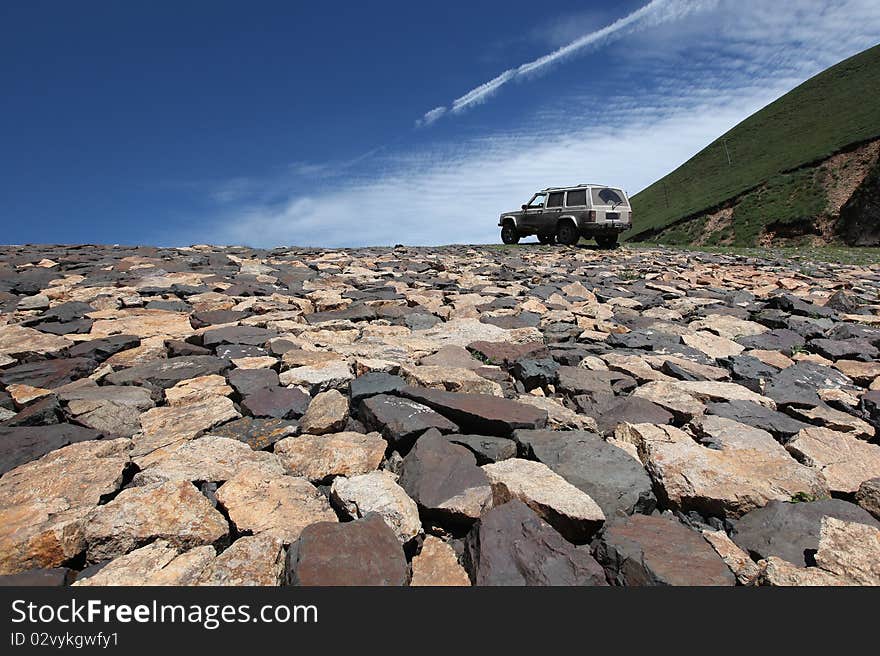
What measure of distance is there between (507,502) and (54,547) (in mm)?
1939

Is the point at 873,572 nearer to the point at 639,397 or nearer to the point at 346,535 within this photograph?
the point at 639,397

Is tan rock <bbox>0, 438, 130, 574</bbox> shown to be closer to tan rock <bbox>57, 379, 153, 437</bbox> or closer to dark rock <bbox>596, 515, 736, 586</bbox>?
tan rock <bbox>57, 379, 153, 437</bbox>

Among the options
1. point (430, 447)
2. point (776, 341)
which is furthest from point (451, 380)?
point (776, 341)

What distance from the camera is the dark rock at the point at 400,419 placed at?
271 cm

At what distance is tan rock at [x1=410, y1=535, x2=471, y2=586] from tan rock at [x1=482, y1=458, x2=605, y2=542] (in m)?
0.41

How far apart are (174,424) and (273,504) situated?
3.93 ft

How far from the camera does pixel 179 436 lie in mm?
2711

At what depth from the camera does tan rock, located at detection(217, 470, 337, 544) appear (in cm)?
198

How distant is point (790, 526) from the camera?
212 cm

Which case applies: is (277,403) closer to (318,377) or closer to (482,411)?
(318,377)
